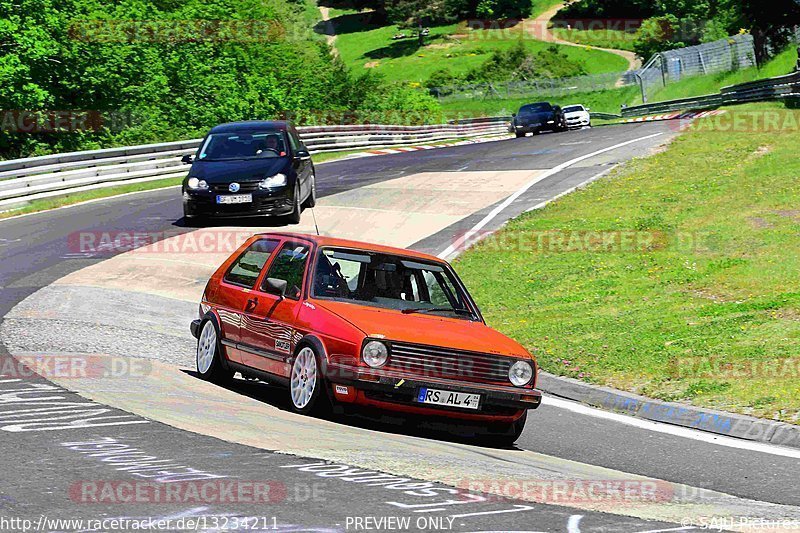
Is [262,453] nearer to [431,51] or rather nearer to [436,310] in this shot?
[436,310]

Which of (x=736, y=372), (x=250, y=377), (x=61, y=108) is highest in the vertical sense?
(x=61, y=108)

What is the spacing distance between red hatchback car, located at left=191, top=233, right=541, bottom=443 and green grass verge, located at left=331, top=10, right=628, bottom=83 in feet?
328

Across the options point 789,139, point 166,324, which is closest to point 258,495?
point 166,324

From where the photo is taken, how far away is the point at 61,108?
42188 millimetres

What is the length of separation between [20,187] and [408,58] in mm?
97095

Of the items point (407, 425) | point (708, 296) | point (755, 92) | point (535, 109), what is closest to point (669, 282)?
point (708, 296)

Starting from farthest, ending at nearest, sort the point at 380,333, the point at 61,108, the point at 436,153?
the point at 61,108, the point at 436,153, the point at 380,333

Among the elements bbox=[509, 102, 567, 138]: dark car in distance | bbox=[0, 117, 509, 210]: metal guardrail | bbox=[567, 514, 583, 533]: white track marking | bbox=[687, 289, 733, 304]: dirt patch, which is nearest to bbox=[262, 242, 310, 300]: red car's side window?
bbox=[567, 514, 583, 533]: white track marking

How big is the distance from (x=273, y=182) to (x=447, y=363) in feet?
41.2

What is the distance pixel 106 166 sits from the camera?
31734mm

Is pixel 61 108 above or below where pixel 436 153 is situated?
above

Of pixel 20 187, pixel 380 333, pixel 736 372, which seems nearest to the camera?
pixel 380 333

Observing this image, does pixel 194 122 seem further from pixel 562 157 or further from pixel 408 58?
pixel 408 58

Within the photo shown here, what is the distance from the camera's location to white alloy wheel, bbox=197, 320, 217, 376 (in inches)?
444
